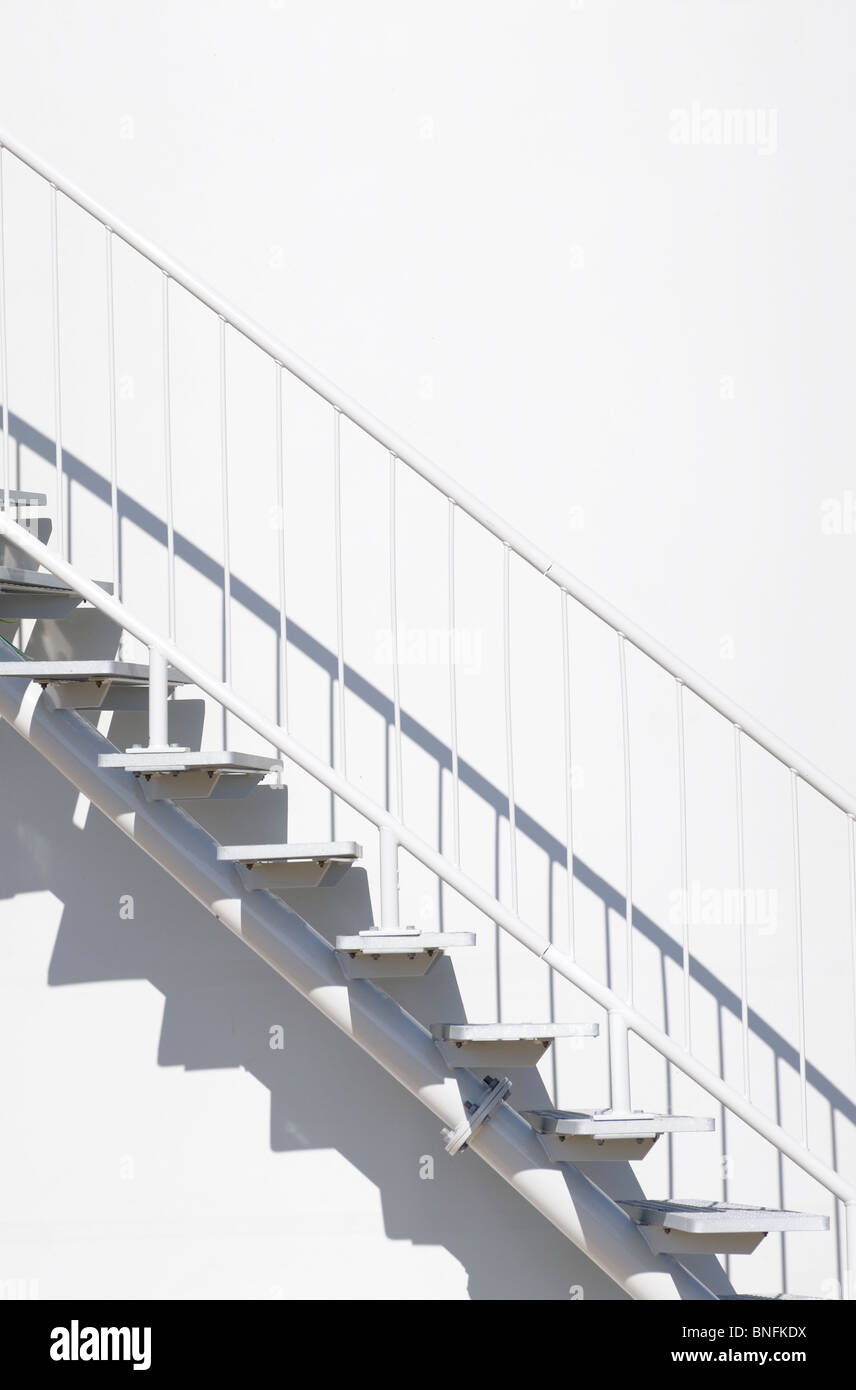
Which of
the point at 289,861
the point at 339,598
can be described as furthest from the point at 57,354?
the point at 289,861

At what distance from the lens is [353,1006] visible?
3.52m

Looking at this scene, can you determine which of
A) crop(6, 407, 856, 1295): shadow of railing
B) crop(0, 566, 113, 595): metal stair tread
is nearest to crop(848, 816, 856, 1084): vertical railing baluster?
crop(6, 407, 856, 1295): shadow of railing

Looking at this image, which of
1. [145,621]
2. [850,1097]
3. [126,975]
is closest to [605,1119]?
[850,1097]

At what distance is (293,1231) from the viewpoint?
→ 4020 mm

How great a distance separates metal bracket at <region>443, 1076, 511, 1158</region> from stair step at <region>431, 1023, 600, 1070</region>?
0.08m

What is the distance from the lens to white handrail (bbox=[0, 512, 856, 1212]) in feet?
10.6

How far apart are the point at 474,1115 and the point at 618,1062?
451mm

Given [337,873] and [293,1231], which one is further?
[293,1231]

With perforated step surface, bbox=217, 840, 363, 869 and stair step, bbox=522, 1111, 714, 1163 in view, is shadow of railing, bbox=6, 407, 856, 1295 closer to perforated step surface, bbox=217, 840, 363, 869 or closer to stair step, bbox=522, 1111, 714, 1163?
stair step, bbox=522, 1111, 714, 1163

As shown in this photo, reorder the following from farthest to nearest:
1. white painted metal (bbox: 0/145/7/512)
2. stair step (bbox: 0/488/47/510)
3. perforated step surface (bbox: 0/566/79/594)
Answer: stair step (bbox: 0/488/47/510), white painted metal (bbox: 0/145/7/512), perforated step surface (bbox: 0/566/79/594)

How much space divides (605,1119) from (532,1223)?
0.93 m

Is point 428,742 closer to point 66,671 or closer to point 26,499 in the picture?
point 66,671

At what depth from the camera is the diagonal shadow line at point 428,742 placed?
4090 millimetres
